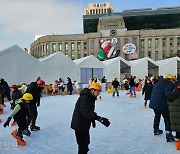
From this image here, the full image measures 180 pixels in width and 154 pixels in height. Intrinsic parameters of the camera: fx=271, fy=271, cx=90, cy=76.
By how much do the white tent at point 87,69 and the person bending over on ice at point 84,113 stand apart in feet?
64.9

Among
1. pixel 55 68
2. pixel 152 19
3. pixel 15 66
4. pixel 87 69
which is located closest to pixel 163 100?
pixel 15 66

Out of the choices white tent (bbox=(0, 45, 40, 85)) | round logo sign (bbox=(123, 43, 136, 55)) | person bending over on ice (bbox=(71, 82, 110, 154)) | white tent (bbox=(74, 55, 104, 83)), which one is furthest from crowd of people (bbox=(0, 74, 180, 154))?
round logo sign (bbox=(123, 43, 136, 55))

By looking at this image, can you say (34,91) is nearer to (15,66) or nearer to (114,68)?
(15,66)

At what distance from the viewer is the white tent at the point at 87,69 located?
23.7m

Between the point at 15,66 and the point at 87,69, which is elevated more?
the point at 15,66

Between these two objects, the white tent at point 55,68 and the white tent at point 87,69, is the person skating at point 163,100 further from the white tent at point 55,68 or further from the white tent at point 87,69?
the white tent at point 87,69

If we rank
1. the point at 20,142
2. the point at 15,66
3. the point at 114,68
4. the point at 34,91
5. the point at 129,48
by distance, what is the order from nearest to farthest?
the point at 20,142 < the point at 34,91 < the point at 15,66 < the point at 114,68 < the point at 129,48

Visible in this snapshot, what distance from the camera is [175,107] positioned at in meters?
4.70

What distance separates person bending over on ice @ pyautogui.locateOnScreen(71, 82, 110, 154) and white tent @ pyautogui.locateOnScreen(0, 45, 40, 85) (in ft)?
49.6

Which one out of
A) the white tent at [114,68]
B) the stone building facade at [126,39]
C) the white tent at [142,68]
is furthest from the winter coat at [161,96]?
the stone building facade at [126,39]

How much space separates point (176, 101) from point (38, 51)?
221 feet

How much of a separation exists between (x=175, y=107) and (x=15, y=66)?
1518 cm

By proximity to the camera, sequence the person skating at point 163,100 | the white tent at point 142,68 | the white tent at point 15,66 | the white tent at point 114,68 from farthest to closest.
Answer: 1. the white tent at point 142,68
2. the white tent at point 114,68
3. the white tent at point 15,66
4. the person skating at point 163,100

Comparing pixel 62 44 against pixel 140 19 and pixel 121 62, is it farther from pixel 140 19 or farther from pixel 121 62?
pixel 121 62
